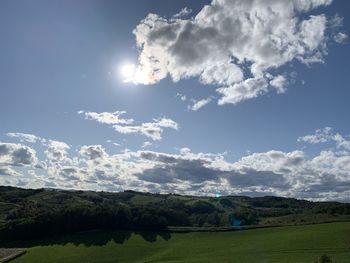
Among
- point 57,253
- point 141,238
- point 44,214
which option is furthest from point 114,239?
point 44,214

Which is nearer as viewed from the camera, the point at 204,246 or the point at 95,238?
the point at 204,246

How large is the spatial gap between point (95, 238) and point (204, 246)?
38231 mm

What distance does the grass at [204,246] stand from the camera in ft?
313

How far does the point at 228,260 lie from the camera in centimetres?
9162

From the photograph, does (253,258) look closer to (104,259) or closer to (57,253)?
(104,259)

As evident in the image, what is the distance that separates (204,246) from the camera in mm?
114625

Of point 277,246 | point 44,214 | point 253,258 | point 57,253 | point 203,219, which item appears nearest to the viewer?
point 253,258

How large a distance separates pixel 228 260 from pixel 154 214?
6801cm

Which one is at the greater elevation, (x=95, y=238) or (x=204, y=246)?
(x=95, y=238)

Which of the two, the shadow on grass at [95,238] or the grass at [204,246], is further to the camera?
the shadow on grass at [95,238]

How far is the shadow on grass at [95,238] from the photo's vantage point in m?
131

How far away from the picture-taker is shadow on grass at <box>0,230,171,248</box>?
130750mm

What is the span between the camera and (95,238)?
443ft

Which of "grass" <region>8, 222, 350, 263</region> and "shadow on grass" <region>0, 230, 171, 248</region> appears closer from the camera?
"grass" <region>8, 222, 350, 263</region>
